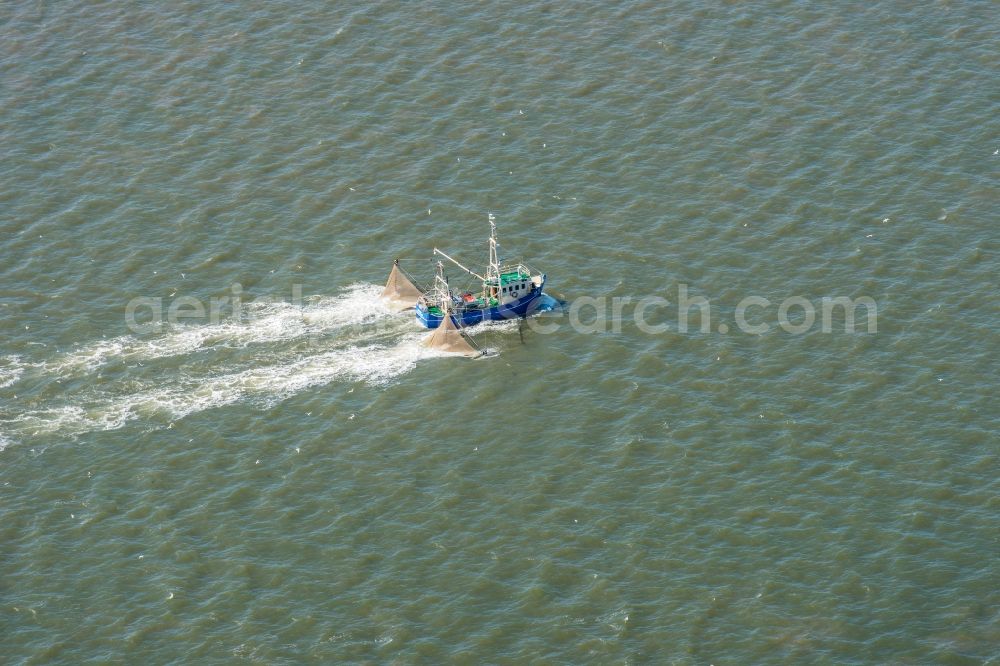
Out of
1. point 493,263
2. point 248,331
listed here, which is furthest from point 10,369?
point 493,263

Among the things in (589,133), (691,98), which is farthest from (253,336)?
(691,98)

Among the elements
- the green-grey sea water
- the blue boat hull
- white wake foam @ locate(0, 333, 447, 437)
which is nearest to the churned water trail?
white wake foam @ locate(0, 333, 447, 437)

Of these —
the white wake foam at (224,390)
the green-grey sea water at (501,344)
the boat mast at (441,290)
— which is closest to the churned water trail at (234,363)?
the white wake foam at (224,390)

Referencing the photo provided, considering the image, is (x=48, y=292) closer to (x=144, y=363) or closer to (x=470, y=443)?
(x=144, y=363)

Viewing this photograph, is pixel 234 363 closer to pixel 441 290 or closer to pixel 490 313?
pixel 441 290

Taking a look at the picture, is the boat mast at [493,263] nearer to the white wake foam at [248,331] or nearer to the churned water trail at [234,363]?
the churned water trail at [234,363]

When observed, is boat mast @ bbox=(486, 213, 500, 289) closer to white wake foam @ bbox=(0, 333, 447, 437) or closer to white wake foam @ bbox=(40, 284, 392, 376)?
white wake foam @ bbox=(0, 333, 447, 437)
